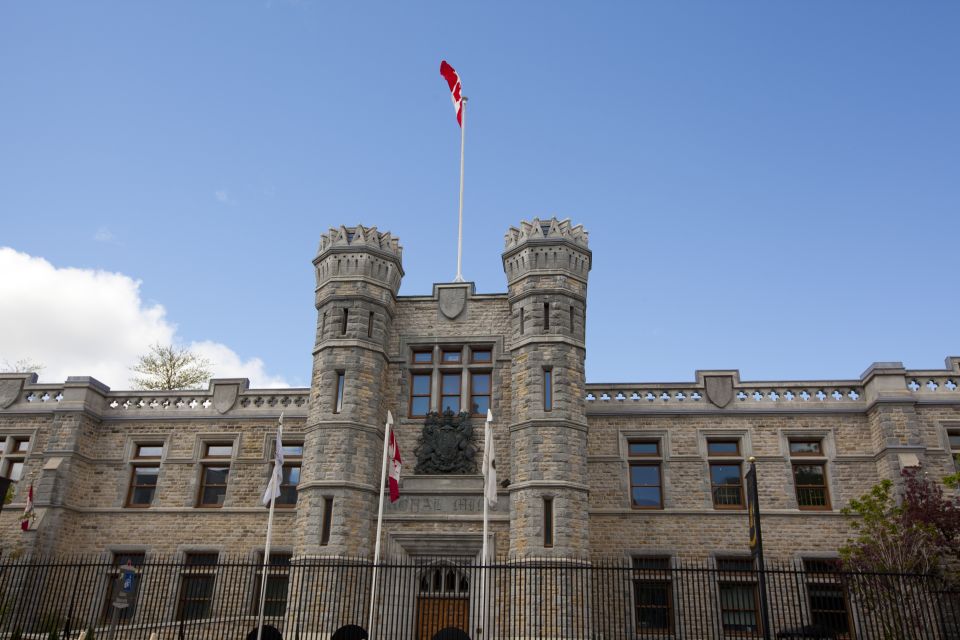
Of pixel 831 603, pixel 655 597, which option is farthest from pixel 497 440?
pixel 831 603

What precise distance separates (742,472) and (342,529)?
36.1 feet

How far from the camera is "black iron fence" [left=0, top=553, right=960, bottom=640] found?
17250 millimetres

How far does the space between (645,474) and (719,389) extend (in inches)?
128

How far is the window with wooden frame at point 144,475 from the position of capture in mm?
Answer: 23969

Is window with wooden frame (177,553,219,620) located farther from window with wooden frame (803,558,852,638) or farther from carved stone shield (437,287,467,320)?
window with wooden frame (803,558,852,638)

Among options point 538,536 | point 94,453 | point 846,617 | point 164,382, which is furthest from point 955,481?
point 164,382

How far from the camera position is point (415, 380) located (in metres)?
22.3

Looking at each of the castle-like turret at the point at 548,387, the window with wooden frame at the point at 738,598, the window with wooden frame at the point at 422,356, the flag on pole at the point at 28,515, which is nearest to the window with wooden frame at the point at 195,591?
the flag on pole at the point at 28,515

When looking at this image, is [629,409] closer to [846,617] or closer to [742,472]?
[742,472]

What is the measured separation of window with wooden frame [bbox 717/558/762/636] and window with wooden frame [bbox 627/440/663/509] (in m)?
2.33

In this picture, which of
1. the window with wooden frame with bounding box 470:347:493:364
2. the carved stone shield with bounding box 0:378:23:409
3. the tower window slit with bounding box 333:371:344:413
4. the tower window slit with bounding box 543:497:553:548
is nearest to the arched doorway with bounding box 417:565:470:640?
the tower window slit with bounding box 543:497:553:548

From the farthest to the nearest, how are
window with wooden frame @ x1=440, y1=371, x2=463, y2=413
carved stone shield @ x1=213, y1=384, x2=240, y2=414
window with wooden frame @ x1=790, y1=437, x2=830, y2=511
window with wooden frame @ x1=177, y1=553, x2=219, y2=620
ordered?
carved stone shield @ x1=213, y1=384, x2=240, y2=414
window with wooden frame @ x1=177, y1=553, x2=219, y2=620
window with wooden frame @ x1=440, y1=371, x2=463, y2=413
window with wooden frame @ x1=790, y1=437, x2=830, y2=511

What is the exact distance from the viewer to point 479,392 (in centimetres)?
2169

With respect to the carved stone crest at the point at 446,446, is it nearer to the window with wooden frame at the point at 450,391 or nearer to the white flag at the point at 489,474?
the window with wooden frame at the point at 450,391
